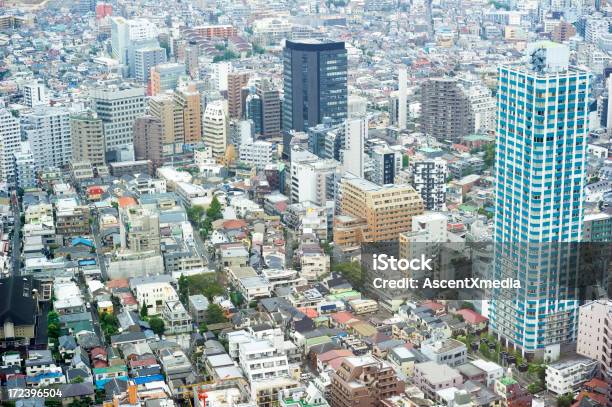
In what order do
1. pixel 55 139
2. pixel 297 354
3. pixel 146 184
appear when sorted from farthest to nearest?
1. pixel 55 139
2. pixel 146 184
3. pixel 297 354

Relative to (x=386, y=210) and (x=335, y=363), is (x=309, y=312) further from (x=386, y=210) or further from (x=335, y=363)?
(x=386, y=210)

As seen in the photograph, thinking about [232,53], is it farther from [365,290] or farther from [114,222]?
[365,290]

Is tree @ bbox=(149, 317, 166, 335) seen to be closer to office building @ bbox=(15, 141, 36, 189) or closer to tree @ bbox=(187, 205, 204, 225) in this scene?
tree @ bbox=(187, 205, 204, 225)

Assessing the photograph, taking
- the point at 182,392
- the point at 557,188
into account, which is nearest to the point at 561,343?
the point at 557,188

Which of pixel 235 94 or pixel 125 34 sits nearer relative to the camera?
pixel 235 94

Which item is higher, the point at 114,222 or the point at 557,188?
the point at 557,188

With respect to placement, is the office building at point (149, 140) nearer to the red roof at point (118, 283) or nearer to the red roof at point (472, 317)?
the red roof at point (118, 283)

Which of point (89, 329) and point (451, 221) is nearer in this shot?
point (89, 329)

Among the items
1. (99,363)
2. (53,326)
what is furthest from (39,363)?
(53,326)
